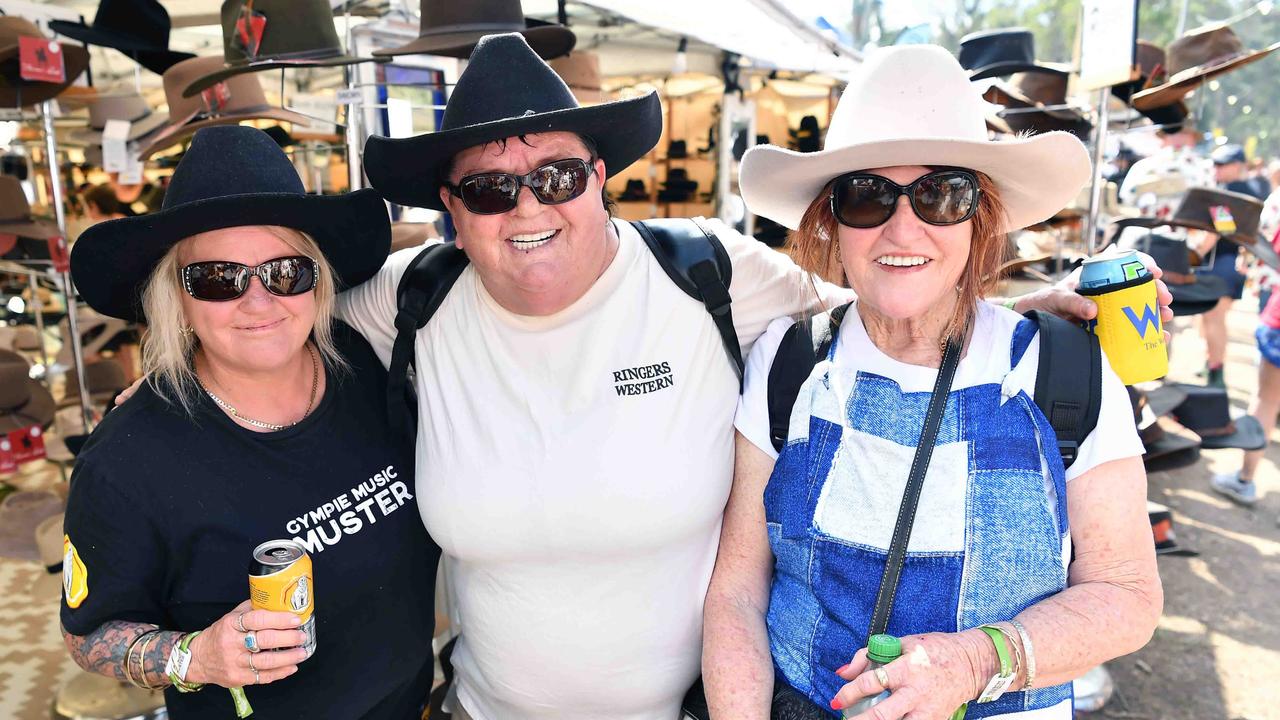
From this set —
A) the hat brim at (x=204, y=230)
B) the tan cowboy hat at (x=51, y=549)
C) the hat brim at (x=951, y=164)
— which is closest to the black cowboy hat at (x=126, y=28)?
the tan cowboy hat at (x=51, y=549)

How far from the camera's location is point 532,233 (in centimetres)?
182

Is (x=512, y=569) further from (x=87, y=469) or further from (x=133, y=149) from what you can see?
(x=133, y=149)

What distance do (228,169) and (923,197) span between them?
60.5 inches

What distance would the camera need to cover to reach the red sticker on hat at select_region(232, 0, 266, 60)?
11.0 ft

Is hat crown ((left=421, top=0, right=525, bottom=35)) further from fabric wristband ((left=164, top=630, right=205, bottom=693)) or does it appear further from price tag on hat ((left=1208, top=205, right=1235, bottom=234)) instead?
price tag on hat ((left=1208, top=205, right=1235, bottom=234))

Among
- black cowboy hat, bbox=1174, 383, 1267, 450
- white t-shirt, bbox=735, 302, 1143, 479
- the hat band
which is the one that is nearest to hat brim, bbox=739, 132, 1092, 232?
white t-shirt, bbox=735, 302, 1143, 479

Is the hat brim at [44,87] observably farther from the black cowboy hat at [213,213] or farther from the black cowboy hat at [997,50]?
the black cowboy hat at [997,50]

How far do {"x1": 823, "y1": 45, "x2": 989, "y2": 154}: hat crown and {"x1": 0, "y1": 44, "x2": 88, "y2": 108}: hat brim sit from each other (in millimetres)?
4209

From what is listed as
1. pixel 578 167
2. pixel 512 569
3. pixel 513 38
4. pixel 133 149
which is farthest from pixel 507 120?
pixel 133 149

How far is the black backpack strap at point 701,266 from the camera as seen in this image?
193cm

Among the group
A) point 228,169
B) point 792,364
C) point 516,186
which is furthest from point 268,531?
point 792,364

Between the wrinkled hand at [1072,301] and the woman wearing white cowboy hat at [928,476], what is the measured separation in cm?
15

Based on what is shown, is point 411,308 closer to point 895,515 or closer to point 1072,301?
point 895,515

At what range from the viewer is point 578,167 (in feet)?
6.02
